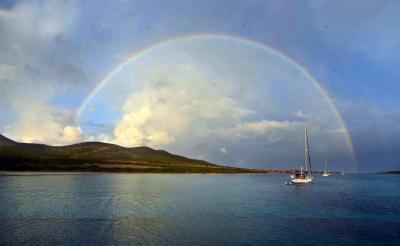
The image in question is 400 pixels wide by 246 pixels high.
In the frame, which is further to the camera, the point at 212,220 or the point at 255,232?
the point at 212,220

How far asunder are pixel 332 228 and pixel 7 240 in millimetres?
44807

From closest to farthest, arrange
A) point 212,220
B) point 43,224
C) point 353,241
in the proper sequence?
point 353,241 < point 43,224 < point 212,220

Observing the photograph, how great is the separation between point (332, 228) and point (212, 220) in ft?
62.5

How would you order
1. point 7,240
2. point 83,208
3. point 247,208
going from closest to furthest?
1. point 7,240
2. point 83,208
3. point 247,208

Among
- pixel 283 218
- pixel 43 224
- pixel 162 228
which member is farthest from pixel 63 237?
pixel 283 218

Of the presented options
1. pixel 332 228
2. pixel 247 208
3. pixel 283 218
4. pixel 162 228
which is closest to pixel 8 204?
pixel 162 228

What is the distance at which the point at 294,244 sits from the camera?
42281 mm

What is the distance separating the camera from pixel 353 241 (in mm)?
44625

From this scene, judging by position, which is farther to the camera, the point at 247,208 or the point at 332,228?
the point at 247,208

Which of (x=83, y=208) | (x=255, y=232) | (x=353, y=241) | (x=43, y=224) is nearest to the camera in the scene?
(x=353, y=241)

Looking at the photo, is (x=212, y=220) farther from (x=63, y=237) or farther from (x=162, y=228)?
(x=63, y=237)

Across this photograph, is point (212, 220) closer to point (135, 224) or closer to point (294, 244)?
point (135, 224)

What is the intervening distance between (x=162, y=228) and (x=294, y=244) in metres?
19.0

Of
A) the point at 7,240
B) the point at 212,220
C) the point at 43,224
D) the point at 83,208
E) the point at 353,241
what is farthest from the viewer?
the point at 83,208
